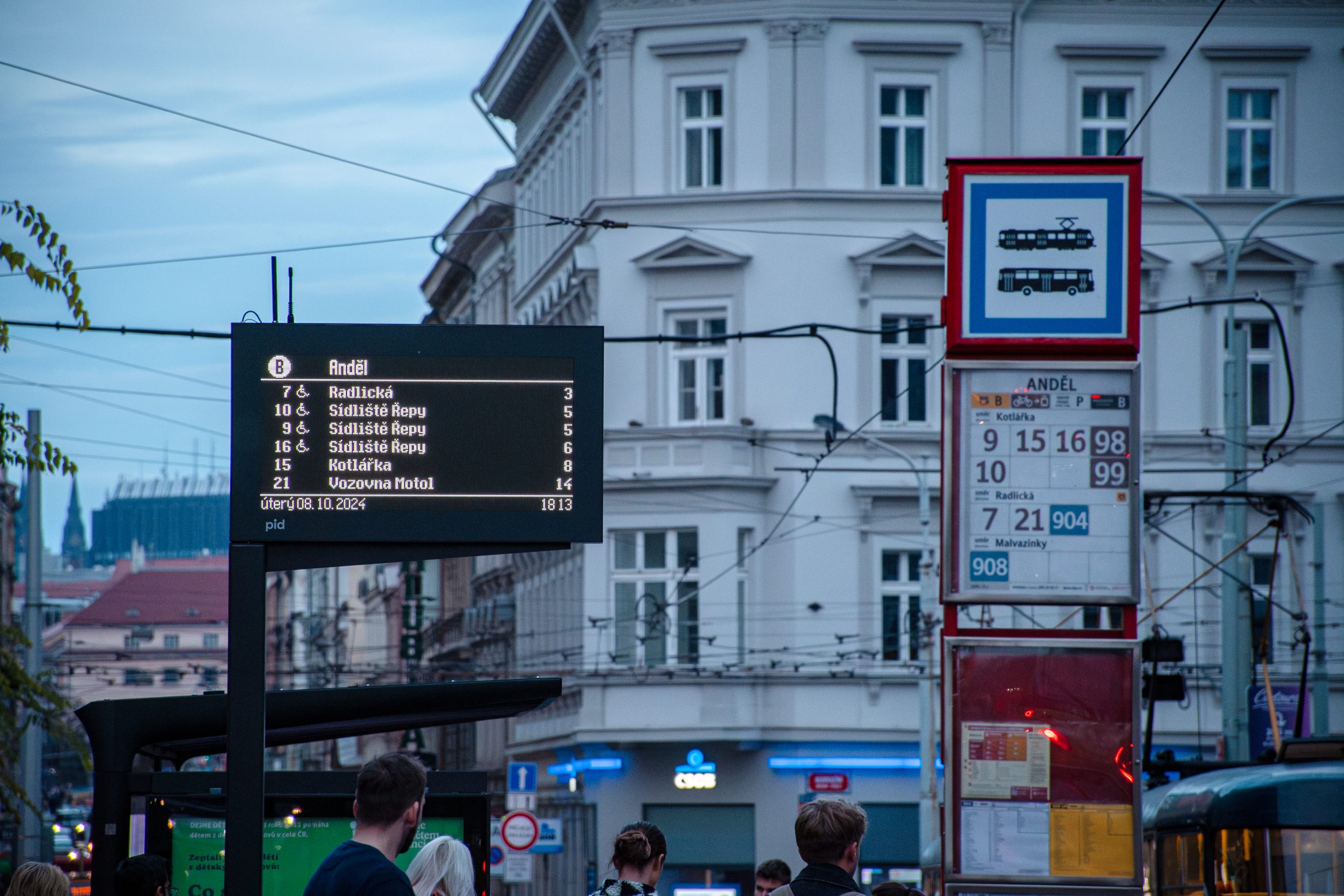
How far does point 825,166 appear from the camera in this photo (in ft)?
132

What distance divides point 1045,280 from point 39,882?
5.34 m

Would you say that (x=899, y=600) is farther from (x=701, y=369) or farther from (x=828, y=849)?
(x=828, y=849)

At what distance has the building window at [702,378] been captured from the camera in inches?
1572

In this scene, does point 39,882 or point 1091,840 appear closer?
point 39,882

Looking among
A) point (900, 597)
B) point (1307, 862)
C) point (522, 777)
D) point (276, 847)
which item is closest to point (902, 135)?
point (900, 597)

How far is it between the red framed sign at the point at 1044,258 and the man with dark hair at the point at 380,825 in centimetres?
419

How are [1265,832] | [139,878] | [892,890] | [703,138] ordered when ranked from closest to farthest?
[139,878], [892,890], [1265,832], [703,138]

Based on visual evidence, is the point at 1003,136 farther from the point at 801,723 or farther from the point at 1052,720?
the point at 1052,720

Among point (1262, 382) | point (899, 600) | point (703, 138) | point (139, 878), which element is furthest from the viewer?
point (703, 138)

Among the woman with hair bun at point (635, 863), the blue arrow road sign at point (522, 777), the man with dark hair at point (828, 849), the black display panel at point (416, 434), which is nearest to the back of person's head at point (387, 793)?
the black display panel at point (416, 434)

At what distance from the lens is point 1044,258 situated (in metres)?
9.81

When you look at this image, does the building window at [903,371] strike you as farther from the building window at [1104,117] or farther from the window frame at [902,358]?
the building window at [1104,117]

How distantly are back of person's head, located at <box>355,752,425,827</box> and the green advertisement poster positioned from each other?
4734mm

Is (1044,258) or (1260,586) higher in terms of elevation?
(1044,258)
